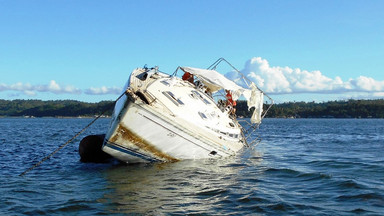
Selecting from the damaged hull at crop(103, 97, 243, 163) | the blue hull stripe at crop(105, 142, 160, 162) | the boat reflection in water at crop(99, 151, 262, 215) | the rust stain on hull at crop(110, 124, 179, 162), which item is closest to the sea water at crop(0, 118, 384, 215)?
the boat reflection in water at crop(99, 151, 262, 215)

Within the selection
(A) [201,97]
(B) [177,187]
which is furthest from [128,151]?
(A) [201,97]

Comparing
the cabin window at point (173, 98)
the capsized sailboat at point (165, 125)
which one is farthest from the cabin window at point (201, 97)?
the cabin window at point (173, 98)

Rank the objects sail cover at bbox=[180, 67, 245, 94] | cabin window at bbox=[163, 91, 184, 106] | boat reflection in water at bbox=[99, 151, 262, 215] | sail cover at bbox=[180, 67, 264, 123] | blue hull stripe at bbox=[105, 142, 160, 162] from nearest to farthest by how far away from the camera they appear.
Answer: boat reflection in water at bbox=[99, 151, 262, 215] → blue hull stripe at bbox=[105, 142, 160, 162] → cabin window at bbox=[163, 91, 184, 106] → sail cover at bbox=[180, 67, 245, 94] → sail cover at bbox=[180, 67, 264, 123]

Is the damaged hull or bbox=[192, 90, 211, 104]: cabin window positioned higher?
bbox=[192, 90, 211, 104]: cabin window

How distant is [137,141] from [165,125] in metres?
1.42

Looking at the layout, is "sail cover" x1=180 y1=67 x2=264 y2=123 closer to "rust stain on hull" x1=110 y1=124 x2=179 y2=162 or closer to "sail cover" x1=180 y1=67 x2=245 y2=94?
"sail cover" x1=180 y1=67 x2=245 y2=94

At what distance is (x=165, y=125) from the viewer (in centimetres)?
1627

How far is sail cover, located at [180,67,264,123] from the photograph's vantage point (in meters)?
22.2

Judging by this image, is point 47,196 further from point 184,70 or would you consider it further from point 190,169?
point 184,70

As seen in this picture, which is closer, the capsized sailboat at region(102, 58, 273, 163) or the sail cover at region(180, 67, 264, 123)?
the capsized sailboat at region(102, 58, 273, 163)

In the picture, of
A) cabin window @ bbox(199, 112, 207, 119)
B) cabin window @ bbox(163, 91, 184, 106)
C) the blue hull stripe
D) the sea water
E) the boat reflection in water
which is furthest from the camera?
cabin window @ bbox(199, 112, 207, 119)

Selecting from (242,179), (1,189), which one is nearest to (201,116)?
(242,179)

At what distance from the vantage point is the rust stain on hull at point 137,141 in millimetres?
15846

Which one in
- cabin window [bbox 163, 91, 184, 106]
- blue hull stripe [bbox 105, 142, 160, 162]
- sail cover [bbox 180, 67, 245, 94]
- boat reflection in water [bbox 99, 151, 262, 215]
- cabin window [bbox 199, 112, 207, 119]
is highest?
sail cover [bbox 180, 67, 245, 94]
